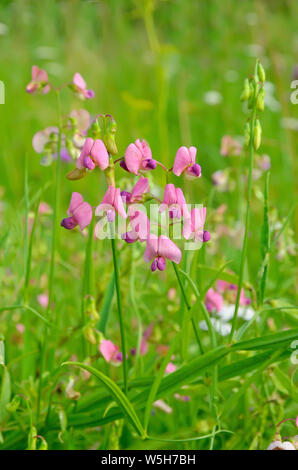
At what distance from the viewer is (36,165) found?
2926 millimetres

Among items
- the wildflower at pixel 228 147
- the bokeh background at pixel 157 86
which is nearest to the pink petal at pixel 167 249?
the wildflower at pixel 228 147

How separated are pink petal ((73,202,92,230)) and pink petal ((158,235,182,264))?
0.28 ft

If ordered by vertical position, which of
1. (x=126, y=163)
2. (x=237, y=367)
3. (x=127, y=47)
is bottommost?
(x=237, y=367)

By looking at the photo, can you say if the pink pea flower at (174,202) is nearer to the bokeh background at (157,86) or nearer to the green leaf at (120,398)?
the green leaf at (120,398)

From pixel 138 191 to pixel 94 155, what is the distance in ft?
0.22

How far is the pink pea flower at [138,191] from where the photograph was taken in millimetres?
710

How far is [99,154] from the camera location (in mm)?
682

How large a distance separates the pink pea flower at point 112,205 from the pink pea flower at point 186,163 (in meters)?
0.09

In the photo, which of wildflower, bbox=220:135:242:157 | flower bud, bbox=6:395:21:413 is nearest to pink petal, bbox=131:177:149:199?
flower bud, bbox=6:395:21:413

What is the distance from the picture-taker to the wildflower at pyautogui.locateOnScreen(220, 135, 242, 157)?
1273 millimetres

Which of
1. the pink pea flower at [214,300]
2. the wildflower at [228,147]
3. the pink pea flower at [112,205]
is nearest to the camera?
the pink pea flower at [112,205]

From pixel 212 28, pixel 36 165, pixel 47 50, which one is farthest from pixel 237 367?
pixel 47 50
